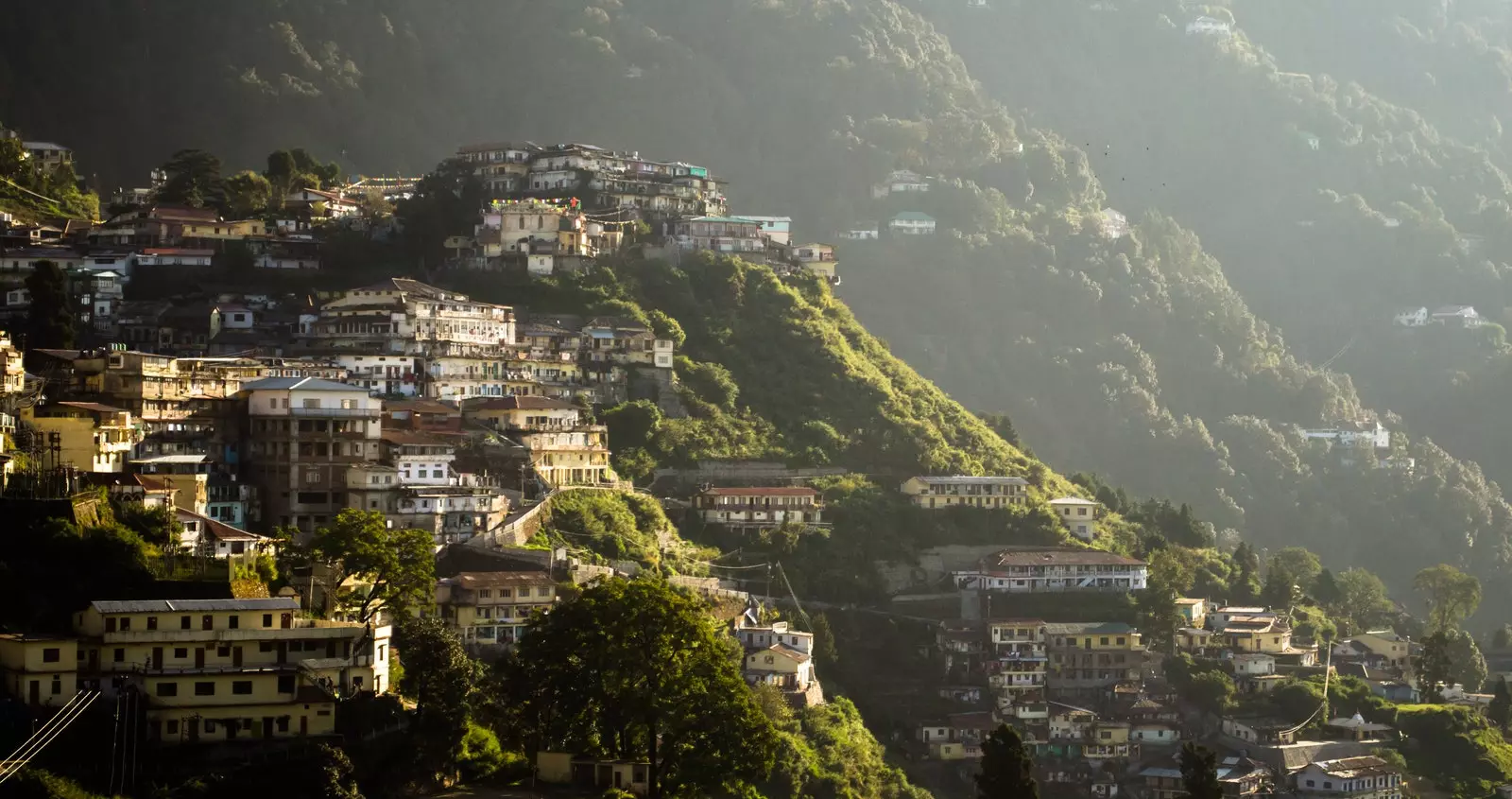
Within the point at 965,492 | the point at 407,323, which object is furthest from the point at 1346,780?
the point at 407,323

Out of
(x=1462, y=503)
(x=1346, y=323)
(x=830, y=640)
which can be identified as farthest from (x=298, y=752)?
(x=1346, y=323)

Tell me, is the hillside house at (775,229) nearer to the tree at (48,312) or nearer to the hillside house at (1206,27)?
the tree at (48,312)

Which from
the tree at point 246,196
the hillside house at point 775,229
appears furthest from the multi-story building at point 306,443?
the hillside house at point 775,229

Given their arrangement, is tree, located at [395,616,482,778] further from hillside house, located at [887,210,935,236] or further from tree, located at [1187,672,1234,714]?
hillside house, located at [887,210,935,236]

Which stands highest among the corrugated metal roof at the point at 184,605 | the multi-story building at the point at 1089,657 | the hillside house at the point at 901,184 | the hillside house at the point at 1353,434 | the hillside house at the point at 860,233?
the hillside house at the point at 901,184

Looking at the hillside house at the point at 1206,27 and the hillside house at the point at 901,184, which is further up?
the hillside house at the point at 1206,27

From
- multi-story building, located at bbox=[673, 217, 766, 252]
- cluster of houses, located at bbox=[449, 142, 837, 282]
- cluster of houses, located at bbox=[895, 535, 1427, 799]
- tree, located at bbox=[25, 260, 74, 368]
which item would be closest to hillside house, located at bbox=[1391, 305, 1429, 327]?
cluster of houses, located at bbox=[449, 142, 837, 282]

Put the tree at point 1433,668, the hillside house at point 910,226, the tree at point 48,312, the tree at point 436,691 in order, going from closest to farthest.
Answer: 1. the tree at point 436,691
2. the tree at point 48,312
3. the tree at point 1433,668
4. the hillside house at point 910,226

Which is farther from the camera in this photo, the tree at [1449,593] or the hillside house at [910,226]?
the hillside house at [910,226]
